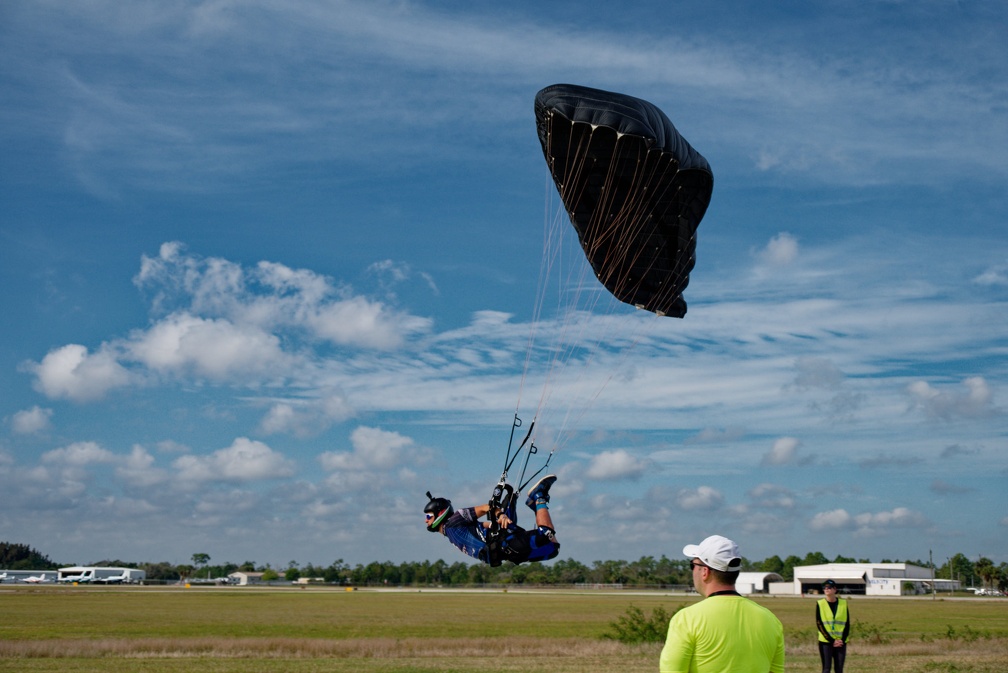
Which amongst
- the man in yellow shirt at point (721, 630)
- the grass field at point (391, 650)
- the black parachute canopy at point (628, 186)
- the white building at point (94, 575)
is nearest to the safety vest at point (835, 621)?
the grass field at point (391, 650)

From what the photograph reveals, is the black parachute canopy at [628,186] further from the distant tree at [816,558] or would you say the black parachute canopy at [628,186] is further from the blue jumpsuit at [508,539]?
the distant tree at [816,558]

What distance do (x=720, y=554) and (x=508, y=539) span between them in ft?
21.8

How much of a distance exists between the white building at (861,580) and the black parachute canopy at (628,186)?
329 feet

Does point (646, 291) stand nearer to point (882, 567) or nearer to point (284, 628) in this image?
point (284, 628)

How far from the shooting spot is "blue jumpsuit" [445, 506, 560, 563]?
10.1 metres

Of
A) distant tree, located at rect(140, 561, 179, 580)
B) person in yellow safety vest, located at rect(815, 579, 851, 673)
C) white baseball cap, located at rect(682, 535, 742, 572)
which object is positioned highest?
white baseball cap, located at rect(682, 535, 742, 572)

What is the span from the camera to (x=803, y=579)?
11281cm

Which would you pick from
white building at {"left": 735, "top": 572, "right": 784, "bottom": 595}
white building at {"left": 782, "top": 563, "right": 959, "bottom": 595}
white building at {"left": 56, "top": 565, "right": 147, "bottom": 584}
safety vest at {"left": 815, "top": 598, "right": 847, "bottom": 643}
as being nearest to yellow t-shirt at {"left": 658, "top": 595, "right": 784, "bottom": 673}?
safety vest at {"left": 815, "top": 598, "right": 847, "bottom": 643}

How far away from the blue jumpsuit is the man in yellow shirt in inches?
249

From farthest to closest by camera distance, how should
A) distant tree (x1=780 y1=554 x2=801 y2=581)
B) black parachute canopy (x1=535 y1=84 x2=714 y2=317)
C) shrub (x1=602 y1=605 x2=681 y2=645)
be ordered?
distant tree (x1=780 y1=554 x2=801 y2=581), shrub (x1=602 y1=605 x2=681 y2=645), black parachute canopy (x1=535 y1=84 x2=714 y2=317)

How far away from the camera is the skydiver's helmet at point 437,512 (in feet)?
34.8

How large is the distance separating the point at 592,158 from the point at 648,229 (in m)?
1.62

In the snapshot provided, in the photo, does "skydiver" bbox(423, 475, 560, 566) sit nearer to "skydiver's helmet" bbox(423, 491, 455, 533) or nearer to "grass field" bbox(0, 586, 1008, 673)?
"skydiver's helmet" bbox(423, 491, 455, 533)

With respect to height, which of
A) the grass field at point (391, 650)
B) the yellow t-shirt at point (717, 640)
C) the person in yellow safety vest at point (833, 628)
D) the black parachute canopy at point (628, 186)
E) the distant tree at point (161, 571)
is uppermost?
the black parachute canopy at point (628, 186)
